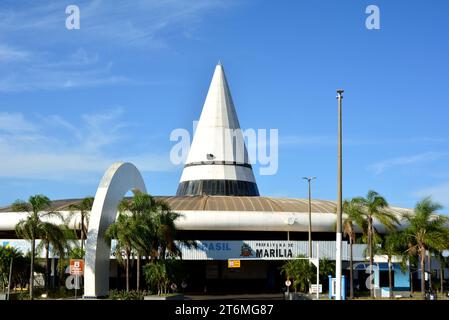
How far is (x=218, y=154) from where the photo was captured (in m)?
80.9

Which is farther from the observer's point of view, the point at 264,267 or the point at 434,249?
the point at 264,267

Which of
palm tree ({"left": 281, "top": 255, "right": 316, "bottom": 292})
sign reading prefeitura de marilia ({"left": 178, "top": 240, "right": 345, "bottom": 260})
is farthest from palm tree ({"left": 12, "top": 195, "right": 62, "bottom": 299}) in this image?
palm tree ({"left": 281, "top": 255, "right": 316, "bottom": 292})

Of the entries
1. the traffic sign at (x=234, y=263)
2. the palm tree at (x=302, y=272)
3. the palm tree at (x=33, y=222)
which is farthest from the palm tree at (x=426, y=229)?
the palm tree at (x=33, y=222)

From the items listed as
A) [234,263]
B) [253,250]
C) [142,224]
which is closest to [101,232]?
[142,224]

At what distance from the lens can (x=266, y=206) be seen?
72125 millimetres

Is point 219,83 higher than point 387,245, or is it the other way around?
point 219,83

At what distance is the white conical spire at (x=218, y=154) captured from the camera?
80.1 metres

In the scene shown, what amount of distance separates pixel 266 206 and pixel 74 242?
2192cm

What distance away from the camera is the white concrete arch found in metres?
49.0

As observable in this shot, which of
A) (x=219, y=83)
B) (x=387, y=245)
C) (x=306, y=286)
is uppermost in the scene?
(x=219, y=83)

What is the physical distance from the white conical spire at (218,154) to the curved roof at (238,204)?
12.0 feet
